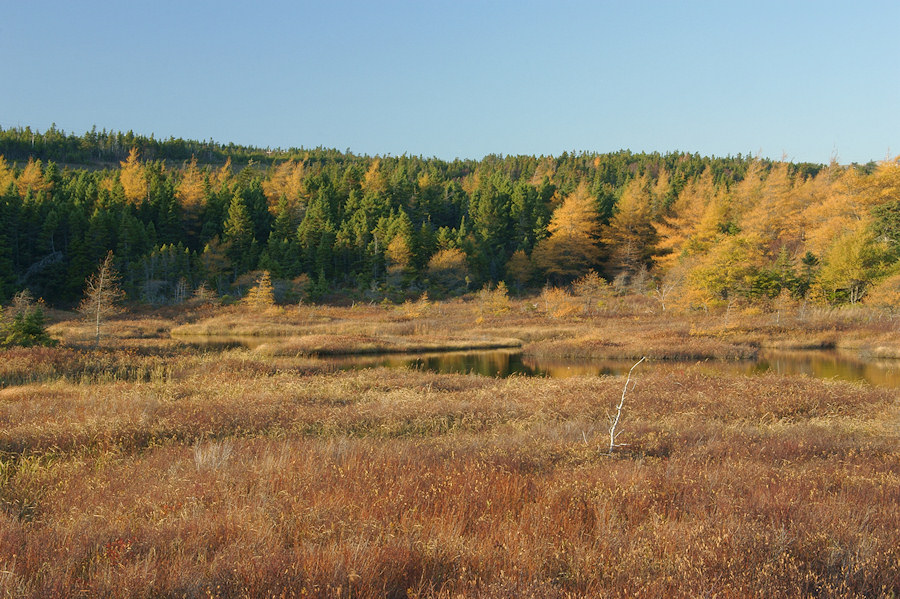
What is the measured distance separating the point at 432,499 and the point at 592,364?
24760 millimetres

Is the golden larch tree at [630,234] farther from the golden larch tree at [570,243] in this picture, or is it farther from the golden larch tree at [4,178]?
the golden larch tree at [4,178]

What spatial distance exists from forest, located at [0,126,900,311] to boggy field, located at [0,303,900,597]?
37.0 meters

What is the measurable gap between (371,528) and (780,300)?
4686 cm

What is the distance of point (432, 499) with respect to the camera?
5.12m

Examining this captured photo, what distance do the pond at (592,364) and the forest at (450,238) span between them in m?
13.9

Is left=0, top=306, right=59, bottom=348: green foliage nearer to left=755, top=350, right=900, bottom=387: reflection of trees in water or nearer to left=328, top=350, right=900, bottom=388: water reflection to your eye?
left=328, top=350, right=900, bottom=388: water reflection

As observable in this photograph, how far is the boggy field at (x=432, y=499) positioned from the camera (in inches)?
138

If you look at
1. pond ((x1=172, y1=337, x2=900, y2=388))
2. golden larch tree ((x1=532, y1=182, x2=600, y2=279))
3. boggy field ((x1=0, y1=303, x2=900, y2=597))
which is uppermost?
golden larch tree ((x1=532, y1=182, x2=600, y2=279))

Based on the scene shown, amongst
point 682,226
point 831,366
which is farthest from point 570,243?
point 831,366

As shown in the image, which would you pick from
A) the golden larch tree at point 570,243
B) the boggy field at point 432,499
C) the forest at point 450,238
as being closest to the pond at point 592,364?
the boggy field at point 432,499

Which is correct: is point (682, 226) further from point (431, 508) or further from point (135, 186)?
point (135, 186)

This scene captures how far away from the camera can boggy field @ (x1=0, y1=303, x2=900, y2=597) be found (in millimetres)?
3518

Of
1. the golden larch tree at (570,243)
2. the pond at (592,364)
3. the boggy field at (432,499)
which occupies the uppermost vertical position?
the golden larch tree at (570,243)

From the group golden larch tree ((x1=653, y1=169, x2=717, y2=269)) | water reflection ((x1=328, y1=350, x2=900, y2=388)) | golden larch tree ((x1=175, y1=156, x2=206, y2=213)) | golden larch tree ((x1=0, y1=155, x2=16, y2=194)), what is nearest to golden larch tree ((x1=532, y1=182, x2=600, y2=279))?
golden larch tree ((x1=653, y1=169, x2=717, y2=269))
